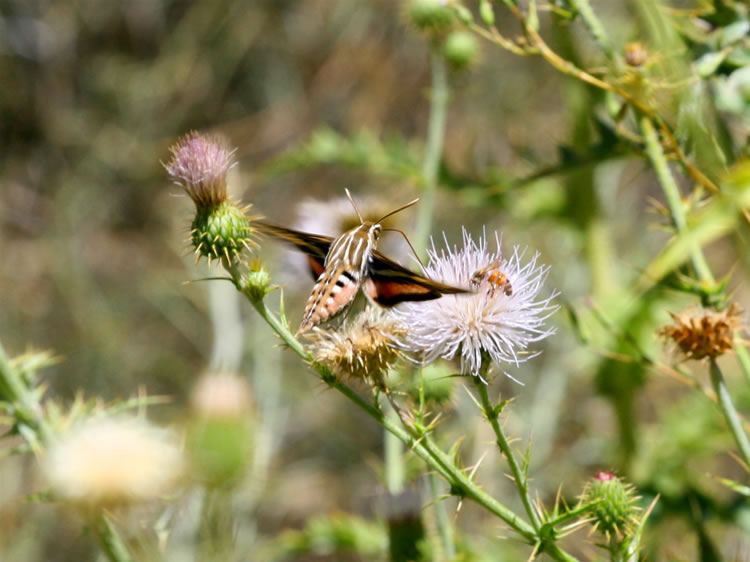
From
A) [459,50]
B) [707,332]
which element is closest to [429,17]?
[459,50]

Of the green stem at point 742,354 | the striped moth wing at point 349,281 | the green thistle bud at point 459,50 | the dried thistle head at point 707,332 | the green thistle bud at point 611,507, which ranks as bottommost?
the green thistle bud at point 611,507

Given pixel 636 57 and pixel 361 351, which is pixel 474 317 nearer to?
pixel 361 351

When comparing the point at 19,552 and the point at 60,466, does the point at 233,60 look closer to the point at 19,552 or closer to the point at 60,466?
the point at 19,552

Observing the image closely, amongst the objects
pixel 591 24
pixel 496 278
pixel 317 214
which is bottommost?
pixel 496 278

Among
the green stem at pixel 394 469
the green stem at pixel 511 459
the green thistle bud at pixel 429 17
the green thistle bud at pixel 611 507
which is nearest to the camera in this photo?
the green stem at pixel 511 459

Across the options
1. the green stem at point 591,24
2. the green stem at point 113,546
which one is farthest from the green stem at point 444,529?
the green stem at point 591,24

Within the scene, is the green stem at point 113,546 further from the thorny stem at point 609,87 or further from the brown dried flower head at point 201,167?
the thorny stem at point 609,87
